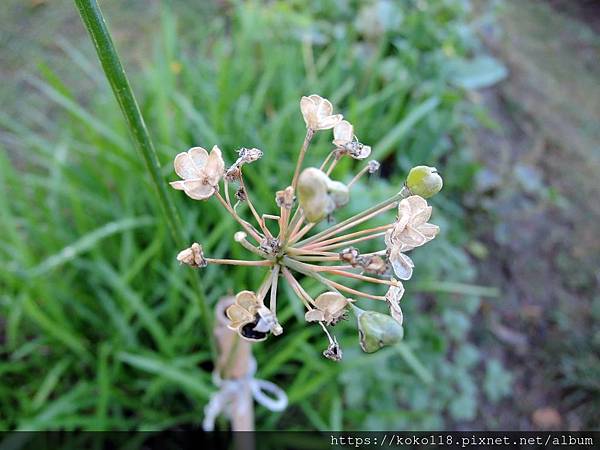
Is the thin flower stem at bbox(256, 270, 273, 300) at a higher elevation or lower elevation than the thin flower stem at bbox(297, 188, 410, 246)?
lower

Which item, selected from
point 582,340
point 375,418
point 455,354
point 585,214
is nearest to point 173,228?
point 375,418

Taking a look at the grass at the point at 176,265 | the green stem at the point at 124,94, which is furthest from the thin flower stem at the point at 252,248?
the grass at the point at 176,265

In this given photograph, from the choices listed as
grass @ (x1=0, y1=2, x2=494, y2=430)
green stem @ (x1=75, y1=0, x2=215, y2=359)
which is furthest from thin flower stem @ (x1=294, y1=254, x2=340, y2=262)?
grass @ (x1=0, y1=2, x2=494, y2=430)

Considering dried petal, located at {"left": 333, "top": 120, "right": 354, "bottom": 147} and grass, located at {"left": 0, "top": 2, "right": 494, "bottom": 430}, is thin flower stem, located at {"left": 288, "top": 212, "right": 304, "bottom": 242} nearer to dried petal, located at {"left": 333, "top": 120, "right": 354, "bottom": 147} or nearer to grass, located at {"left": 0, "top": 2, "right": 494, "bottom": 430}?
dried petal, located at {"left": 333, "top": 120, "right": 354, "bottom": 147}

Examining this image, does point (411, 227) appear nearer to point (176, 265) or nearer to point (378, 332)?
point (378, 332)

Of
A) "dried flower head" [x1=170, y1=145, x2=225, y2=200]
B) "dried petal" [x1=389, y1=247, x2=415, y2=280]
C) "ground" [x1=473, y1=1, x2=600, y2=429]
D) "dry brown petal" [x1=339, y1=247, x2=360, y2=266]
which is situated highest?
"dried flower head" [x1=170, y1=145, x2=225, y2=200]
